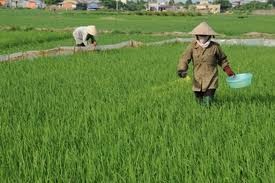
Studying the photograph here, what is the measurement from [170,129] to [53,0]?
11055 cm

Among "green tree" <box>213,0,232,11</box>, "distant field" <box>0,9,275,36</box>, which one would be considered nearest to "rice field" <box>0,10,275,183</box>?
"distant field" <box>0,9,275,36</box>

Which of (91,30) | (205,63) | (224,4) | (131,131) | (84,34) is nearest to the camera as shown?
(131,131)

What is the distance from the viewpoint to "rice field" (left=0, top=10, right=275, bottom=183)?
266 cm

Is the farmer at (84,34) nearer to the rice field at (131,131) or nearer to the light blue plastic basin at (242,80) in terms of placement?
the rice field at (131,131)

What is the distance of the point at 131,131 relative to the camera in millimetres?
3693

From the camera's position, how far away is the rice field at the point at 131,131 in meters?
2.66

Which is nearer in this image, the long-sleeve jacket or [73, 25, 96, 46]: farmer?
the long-sleeve jacket

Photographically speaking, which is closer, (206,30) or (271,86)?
(206,30)

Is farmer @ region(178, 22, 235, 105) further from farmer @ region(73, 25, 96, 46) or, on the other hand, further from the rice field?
farmer @ region(73, 25, 96, 46)

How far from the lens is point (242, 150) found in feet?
10.1

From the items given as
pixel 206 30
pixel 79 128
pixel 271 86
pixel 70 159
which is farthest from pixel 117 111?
pixel 271 86

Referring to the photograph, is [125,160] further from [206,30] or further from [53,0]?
[53,0]

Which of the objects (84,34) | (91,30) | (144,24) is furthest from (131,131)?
(144,24)

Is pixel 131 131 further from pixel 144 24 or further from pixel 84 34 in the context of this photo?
pixel 144 24
